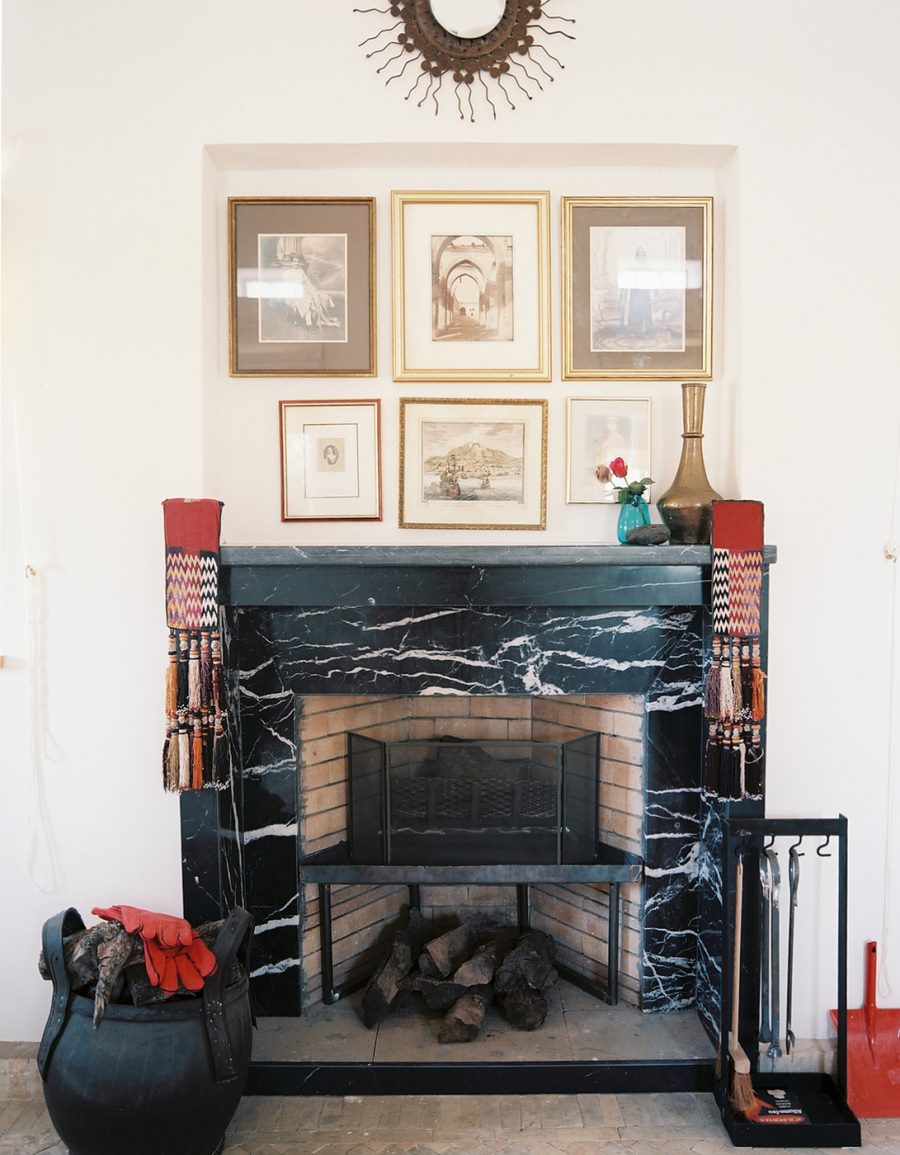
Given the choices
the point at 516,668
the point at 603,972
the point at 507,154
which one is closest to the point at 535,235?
the point at 507,154

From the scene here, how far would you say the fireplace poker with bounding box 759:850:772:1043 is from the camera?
2.07 m

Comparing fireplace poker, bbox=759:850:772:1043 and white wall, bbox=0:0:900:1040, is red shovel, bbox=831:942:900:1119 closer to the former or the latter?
white wall, bbox=0:0:900:1040

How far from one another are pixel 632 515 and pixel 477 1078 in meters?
1.47

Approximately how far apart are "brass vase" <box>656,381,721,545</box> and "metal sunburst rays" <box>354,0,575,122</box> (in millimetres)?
885

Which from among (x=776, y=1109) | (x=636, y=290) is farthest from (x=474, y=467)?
(x=776, y=1109)

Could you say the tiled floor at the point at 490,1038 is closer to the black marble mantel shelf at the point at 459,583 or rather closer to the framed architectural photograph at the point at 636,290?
the black marble mantel shelf at the point at 459,583

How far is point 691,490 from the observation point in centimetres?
213

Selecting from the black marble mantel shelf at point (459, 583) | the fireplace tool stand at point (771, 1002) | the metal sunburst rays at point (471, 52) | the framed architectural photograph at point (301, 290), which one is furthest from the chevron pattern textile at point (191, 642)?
the fireplace tool stand at point (771, 1002)

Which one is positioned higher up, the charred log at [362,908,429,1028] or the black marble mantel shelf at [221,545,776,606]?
A: the black marble mantel shelf at [221,545,776,606]

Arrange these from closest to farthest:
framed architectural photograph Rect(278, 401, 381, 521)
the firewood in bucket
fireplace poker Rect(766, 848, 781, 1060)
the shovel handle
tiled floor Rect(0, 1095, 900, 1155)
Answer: the firewood in bucket < tiled floor Rect(0, 1095, 900, 1155) < fireplace poker Rect(766, 848, 781, 1060) < the shovel handle < framed architectural photograph Rect(278, 401, 381, 521)

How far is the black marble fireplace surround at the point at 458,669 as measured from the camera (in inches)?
81.0

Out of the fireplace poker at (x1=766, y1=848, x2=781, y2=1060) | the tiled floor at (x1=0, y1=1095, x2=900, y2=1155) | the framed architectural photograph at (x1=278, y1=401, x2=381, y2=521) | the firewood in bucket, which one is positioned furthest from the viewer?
the framed architectural photograph at (x1=278, y1=401, x2=381, y2=521)

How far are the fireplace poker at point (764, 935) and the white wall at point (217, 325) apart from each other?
5.6 inches

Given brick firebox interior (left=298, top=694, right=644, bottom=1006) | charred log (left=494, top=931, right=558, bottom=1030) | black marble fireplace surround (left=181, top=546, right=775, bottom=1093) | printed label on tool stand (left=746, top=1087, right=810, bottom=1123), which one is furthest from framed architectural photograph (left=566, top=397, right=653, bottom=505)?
printed label on tool stand (left=746, top=1087, right=810, bottom=1123)
